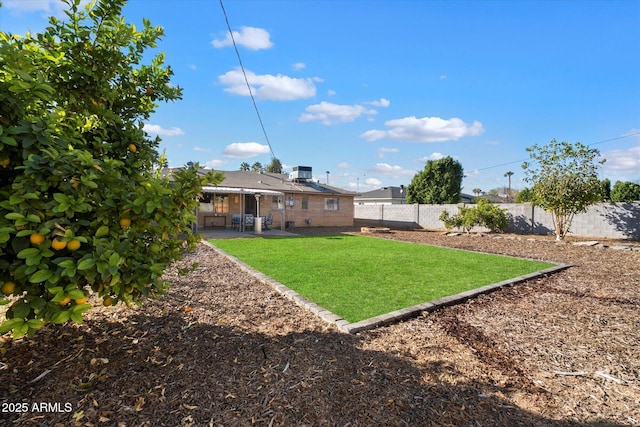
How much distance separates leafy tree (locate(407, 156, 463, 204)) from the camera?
83.2 feet

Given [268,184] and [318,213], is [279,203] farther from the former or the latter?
[318,213]

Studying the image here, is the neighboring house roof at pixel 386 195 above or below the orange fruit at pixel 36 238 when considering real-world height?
above

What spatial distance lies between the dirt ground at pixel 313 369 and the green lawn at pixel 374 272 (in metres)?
0.64

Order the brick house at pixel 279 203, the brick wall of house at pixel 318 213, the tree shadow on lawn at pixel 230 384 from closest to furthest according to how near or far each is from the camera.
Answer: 1. the tree shadow on lawn at pixel 230 384
2. the brick house at pixel 279 203
3. the brick wall of house at pixel 318 213

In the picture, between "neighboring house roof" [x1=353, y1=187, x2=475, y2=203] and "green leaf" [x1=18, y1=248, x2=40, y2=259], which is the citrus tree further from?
"neighboring house roof" [x1=353, y1=187, x2=475, y2=203]

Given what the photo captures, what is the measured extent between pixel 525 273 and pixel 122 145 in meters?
7.87

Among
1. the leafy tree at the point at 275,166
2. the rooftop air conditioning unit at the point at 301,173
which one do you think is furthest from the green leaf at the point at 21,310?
the leafy tree at the point at 275,166

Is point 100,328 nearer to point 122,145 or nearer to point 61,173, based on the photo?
point 122,145

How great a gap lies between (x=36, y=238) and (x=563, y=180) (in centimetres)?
1696

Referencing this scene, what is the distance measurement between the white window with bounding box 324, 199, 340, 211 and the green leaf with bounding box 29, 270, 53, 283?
68.2ft

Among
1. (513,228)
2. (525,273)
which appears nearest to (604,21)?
(525,273)

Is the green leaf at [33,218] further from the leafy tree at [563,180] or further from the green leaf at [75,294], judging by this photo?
the leafy tree at [563,180]

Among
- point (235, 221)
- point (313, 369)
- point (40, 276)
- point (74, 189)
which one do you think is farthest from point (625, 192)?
point (40, 276)

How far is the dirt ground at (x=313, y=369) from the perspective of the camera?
6.87ft
